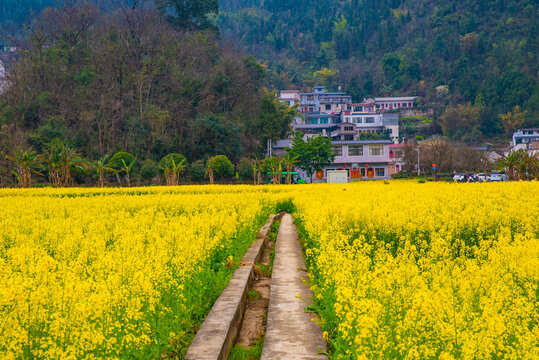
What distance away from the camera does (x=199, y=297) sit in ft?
18.7

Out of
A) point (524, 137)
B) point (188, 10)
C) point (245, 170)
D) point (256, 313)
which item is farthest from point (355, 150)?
point (256, 313)

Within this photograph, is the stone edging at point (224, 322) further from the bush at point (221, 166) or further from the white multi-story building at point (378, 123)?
the white multi-story building at point (378, 123)

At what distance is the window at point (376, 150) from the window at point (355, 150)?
1.36 metres

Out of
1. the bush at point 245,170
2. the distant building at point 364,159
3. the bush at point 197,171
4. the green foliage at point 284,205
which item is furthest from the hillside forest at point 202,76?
the green foliage at point 284,205

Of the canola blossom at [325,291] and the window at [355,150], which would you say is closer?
the canola blossom at [325,291]

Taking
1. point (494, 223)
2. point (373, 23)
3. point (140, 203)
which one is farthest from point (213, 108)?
point (373, 23)

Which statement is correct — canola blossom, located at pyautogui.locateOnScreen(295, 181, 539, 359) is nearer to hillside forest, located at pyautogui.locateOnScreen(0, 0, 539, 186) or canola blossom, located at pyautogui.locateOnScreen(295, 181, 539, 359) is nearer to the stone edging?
the stone edging

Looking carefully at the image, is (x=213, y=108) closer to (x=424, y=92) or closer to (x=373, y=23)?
(x=424, y=92)

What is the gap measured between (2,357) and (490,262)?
19.0ft

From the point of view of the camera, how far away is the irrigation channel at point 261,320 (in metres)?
→ 4.46

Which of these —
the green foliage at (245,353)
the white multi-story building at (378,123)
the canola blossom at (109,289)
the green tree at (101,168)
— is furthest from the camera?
the white multi-story building at (378,123)

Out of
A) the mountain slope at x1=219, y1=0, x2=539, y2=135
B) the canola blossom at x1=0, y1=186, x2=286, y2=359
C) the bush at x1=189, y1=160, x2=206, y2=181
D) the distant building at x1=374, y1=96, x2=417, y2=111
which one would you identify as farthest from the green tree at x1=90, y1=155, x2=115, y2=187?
the distant building at x1=374, y1=96, x2=417, y2=111

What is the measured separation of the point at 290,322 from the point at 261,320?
3.45 ft

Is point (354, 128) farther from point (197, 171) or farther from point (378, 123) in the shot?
point (197, 171)
